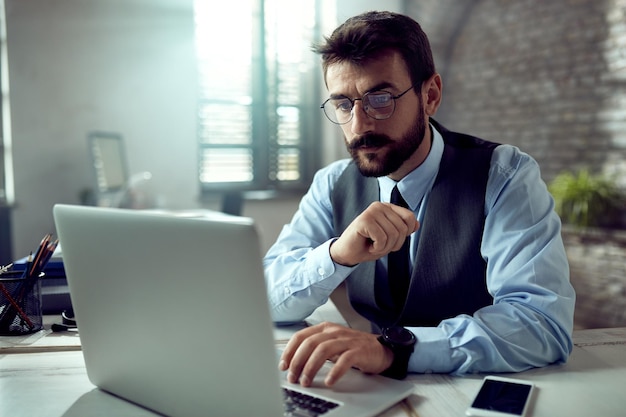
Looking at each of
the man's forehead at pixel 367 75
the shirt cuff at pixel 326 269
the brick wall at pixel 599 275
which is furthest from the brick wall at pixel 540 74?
the shirt cuff at pixel 326 269

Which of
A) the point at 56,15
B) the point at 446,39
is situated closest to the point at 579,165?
the point at 446,39

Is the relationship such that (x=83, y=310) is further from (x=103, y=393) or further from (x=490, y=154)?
(x=490, y=154)

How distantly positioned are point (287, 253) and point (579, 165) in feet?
12.2

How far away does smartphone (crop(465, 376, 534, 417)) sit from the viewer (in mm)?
767

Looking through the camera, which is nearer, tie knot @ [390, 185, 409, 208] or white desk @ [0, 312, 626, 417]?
white desk @ [0, 312, 626, 417]

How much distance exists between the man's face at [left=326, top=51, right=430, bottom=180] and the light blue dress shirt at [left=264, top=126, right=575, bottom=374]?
0.08m

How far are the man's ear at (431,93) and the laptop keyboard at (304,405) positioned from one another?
878 mm

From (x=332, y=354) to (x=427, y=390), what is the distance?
153mm

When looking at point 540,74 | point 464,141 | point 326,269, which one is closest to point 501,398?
point 326,269

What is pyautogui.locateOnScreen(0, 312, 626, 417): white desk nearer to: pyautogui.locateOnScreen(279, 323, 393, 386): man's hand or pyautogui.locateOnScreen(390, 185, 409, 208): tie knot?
pyautogui.locateOnScreen(279, 323, 393, 386): man's hand

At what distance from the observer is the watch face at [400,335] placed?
3.14ft

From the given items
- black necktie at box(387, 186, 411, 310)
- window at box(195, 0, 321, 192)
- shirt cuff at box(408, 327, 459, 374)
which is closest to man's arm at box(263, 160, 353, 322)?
black necktie at box(387, 186, 411, 310)

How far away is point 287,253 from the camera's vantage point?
4.81 feet

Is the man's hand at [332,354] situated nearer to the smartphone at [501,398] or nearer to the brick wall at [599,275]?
the smartphone at [501,398]
